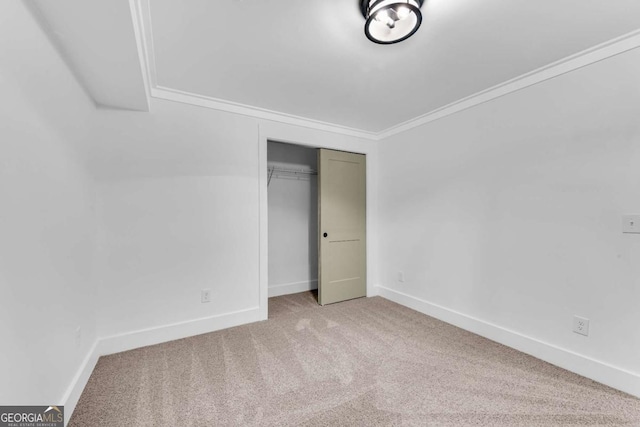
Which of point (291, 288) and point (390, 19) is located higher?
point (390, 19)

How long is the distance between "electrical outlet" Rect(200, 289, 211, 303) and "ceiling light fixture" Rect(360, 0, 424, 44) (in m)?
2.56

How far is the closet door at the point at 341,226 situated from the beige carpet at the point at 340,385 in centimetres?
94

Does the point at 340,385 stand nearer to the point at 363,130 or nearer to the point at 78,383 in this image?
the point at 78,383

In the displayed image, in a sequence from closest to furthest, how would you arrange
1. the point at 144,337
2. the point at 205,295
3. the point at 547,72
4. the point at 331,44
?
the point at 331,44, the point at 547,72, the point at 144,337, the point at 205,295

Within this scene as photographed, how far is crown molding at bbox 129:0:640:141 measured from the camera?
1655 mm

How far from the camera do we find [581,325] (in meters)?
1.91

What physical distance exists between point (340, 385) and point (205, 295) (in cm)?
156

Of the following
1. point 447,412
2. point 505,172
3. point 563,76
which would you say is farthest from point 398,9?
point 447,412

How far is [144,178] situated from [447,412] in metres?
2.90

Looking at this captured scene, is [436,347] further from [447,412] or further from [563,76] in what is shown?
[563,76]

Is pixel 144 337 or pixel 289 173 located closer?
pixel 144 337

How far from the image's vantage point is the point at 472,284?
2598mm

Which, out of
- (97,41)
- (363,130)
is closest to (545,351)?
(363,130)

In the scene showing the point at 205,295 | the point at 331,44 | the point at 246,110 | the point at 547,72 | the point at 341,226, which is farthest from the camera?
the point at 341,226
